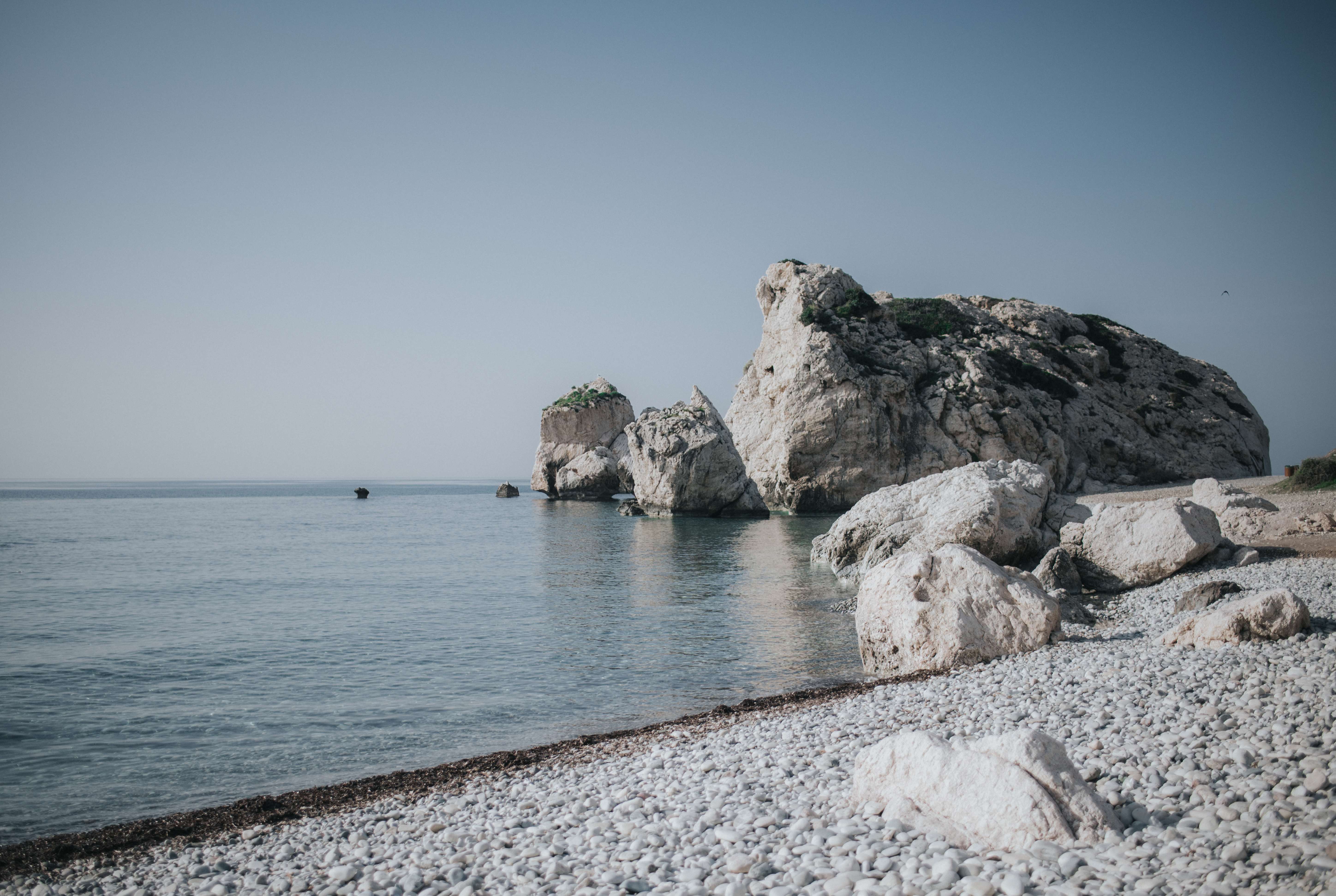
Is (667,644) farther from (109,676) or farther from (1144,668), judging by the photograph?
(109,676)

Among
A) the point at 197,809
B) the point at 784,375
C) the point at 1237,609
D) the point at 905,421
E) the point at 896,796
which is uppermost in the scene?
the point at 784,375

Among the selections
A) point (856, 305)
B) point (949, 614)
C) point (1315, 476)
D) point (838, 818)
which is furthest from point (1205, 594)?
point (856, 305)

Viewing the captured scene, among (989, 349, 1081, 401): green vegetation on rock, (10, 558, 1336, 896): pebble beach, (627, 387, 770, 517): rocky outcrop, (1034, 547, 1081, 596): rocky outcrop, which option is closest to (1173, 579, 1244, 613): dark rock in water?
(1034, 547, 1081, 596): rocky outcrop

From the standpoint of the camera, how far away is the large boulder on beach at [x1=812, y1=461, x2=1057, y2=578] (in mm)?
18672

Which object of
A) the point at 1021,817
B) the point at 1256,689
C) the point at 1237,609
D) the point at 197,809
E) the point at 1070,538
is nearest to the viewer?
the point at 1021,817

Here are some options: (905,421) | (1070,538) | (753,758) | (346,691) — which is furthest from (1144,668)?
(905,421)

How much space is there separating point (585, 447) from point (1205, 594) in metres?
67.9

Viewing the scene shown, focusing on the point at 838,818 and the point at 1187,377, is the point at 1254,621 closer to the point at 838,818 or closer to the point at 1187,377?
the point at 838,818

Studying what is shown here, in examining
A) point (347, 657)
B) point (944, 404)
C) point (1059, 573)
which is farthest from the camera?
point (944, 404)

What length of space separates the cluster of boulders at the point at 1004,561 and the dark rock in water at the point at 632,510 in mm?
29061

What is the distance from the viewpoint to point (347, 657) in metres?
14.6

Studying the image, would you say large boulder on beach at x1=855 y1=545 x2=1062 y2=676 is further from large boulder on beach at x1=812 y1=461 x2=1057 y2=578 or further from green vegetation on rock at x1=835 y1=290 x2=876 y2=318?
green vegetation on rock at x1=835 y1=290 x2=876 y2=318

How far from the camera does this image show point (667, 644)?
15383mm

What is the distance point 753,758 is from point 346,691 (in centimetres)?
779
